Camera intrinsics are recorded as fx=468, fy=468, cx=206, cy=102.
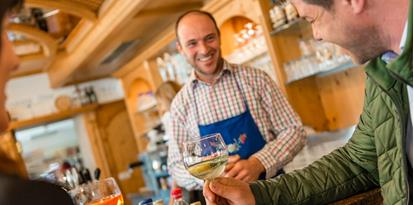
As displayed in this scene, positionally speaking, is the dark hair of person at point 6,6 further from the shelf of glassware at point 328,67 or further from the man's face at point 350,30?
the shelf of glassware at point 328,67

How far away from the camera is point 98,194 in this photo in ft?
4.65

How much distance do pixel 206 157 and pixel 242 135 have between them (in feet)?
2.69

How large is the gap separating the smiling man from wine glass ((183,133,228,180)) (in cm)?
71

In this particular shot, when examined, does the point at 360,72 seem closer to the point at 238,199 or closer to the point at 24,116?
the point at 238,199

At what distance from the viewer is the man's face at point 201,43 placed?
7.70 feet

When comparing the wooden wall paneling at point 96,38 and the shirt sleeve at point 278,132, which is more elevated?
the wooden wall paneling at point 96,38

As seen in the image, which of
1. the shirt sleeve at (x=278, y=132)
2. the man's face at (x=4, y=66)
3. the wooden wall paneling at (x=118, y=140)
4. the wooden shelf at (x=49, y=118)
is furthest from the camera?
the wooden wall paneling at (x=118, y=140)

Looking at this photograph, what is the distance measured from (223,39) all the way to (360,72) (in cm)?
138

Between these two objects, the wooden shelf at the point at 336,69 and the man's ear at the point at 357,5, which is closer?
the man's ear at the point at 357,5

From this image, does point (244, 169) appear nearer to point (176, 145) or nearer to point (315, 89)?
point (176, 145)

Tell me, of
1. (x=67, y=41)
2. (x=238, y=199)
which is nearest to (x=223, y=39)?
(x=67, y=41)

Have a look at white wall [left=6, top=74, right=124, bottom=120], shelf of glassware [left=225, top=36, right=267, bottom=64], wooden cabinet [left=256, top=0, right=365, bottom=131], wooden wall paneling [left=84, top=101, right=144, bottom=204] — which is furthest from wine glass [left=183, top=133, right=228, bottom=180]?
wooden wall paneling [left=84, top=101, right=144, bottom=204]

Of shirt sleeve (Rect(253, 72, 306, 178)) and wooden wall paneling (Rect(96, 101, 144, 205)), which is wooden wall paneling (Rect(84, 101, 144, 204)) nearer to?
wooden wall paneling (Rect(96, 101, 144, 205))

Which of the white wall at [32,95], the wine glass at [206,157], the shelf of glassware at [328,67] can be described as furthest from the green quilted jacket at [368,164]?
the white wall at [32,95]
